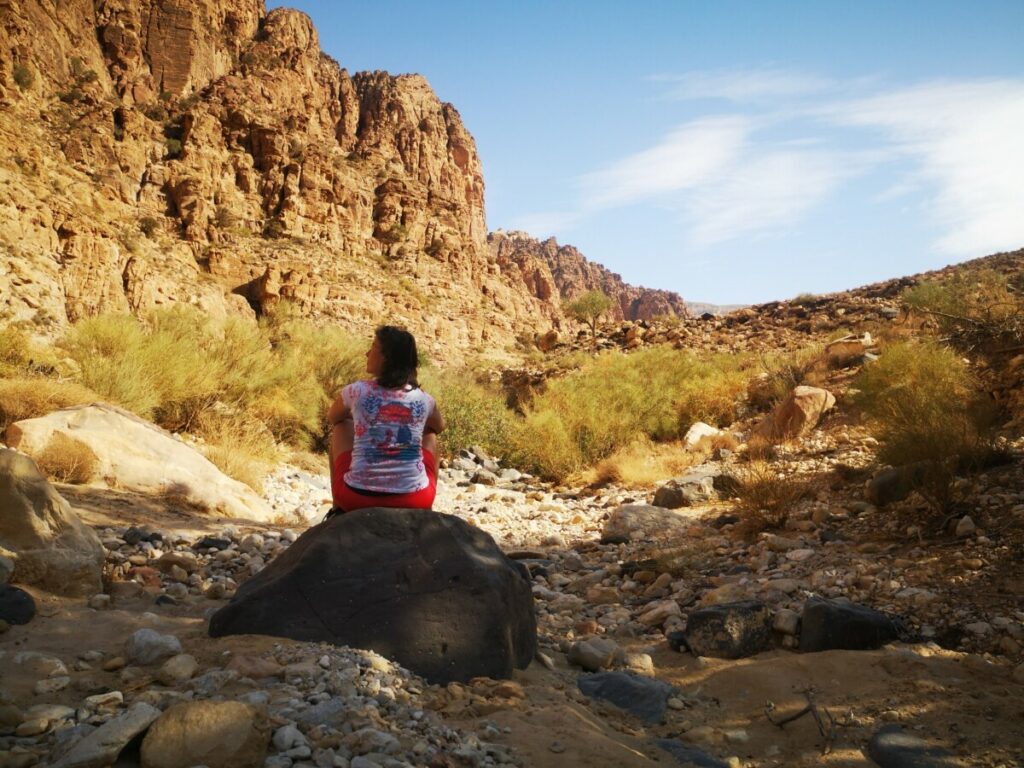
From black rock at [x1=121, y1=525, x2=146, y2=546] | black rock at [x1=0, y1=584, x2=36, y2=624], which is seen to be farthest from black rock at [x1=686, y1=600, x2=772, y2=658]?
black rock at [x1=121, y1=525, x2=146, y2=546]

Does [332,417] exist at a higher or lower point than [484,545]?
higher

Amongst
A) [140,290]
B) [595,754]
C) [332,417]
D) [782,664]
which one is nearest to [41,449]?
[332,417]

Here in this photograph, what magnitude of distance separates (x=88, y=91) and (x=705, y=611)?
51.7m

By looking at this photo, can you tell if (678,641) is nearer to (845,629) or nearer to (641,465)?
(845,629)

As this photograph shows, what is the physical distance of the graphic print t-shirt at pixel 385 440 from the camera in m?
3.38

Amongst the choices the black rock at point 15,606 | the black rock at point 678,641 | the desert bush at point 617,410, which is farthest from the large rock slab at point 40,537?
the desert bush at point 617,410

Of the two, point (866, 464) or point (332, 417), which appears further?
point (866, 464)

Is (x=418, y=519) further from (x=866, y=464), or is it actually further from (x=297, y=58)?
(x=297, y=58)

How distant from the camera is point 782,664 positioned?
3.26m

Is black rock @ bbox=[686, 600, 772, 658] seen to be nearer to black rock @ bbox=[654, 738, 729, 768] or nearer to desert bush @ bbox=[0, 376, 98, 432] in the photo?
black rock @ bbox=[654, 738, 729, 768]

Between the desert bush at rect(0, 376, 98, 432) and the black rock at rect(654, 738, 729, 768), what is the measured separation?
267 inches

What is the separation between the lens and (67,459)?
18.7 ft

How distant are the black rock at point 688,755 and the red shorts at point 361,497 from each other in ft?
5.13

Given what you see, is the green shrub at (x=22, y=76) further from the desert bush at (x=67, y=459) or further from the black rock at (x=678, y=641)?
the black rock at (x=678, y=641)
